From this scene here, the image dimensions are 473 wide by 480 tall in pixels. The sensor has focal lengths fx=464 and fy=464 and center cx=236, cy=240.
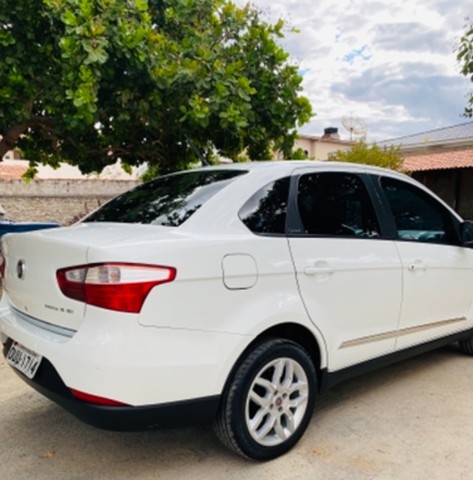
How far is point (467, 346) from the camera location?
4445mm

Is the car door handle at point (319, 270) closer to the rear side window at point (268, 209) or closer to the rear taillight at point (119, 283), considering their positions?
the rear side window at point (268, 209)

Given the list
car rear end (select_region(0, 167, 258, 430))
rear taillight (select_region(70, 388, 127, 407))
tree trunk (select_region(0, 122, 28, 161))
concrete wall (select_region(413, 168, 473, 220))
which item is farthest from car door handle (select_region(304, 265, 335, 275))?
concrete wall (select_region(413, 168, 473, 220))

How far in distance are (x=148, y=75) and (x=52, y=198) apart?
9.64 m

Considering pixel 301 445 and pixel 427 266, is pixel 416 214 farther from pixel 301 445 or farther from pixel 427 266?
pixel 301 445

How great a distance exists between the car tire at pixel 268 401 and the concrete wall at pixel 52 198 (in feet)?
37.7

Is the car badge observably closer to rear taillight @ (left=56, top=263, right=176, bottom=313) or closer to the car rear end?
the car rear end

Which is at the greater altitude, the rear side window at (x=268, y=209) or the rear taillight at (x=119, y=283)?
the rear side window at (x=268, y=209)

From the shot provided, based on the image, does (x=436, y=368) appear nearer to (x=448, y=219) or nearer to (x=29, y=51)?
(x=448, y=219)

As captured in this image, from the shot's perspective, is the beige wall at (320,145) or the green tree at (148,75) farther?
the beige wall at (320,145)

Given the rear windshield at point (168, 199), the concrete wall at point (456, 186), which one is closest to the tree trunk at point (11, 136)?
the rear windshield at point (168, 199)

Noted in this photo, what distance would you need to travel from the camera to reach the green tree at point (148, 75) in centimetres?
500

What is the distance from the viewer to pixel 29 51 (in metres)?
5.41

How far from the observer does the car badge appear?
257cm

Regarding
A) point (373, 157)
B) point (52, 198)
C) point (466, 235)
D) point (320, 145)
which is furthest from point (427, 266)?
point (320, 145)
